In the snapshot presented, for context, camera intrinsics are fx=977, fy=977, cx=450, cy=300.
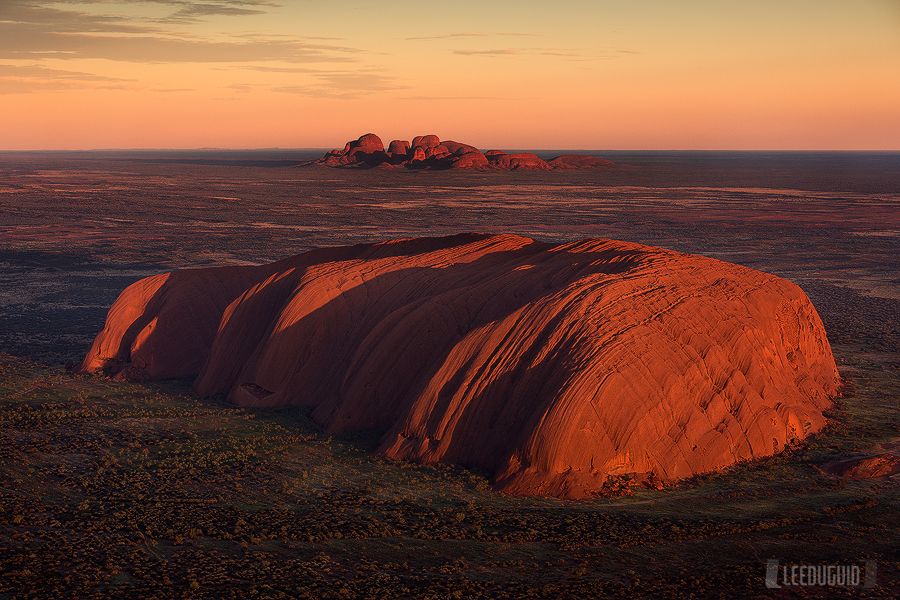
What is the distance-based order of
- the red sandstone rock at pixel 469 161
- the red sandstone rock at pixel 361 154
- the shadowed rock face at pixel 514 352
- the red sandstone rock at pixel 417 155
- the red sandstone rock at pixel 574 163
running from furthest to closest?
the red sandstone rock at pixel 574 163
the red sandstone rock at pixel 361 154
the red sandstone rock at pixel 417 155
the red sandstone rock at pixel 469 161
the shadowed rock face at pixel 514 352

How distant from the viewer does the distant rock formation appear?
159 metres

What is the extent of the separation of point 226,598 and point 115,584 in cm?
166

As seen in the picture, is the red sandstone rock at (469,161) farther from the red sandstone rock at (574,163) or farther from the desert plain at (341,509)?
the desert plain at (341,509)

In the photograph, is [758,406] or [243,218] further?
[243,218]

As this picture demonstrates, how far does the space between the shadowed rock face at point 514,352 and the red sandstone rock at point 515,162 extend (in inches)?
5362

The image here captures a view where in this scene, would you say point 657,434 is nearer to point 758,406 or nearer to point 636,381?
point 636,381

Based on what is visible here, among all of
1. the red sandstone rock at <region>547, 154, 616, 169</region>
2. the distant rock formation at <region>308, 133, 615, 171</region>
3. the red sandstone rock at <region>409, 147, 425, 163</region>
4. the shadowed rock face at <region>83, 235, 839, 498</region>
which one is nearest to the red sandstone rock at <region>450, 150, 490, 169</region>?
the distant rock formation at <region>308, 133, 615, 171</region>

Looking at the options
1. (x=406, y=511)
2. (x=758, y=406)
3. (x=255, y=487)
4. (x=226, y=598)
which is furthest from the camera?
(x=758, y=406)

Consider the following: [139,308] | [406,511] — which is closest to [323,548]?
[406,511]

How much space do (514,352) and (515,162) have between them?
481ft

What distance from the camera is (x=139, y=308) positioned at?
2878 centimetres

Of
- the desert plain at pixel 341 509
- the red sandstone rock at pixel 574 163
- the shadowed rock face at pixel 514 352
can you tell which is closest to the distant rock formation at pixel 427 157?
the red sandstone rock at pixel 574 163

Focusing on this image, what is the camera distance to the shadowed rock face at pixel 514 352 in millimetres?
17828

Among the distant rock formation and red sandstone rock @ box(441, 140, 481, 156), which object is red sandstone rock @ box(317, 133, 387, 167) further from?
red sandstone rock @ box(441, 140, 481, 156)
